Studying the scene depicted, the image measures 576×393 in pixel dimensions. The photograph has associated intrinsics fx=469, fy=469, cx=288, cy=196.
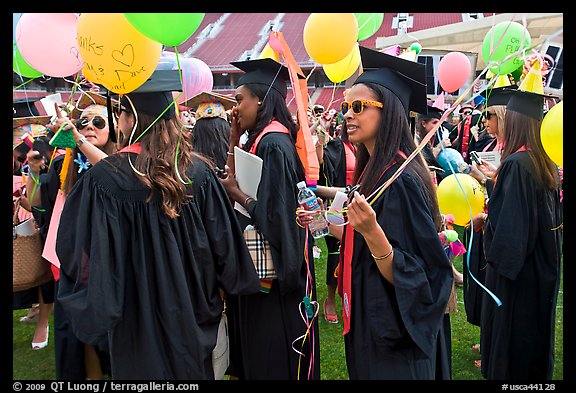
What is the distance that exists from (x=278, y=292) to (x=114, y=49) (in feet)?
5.51

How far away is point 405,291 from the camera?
6.48 ft

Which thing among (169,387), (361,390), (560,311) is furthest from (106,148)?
(560,311)

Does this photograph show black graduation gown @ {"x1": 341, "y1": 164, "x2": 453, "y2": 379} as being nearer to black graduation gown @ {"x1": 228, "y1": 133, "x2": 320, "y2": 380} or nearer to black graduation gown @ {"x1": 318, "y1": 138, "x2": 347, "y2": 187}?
black graduation gown @ {"x1": 228, "y1": 133, "x2": 320, "y2": 380}

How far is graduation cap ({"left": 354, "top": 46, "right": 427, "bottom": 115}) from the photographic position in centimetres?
228

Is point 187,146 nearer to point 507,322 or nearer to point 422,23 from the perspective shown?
point 507,322

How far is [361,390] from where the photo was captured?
2195 mm

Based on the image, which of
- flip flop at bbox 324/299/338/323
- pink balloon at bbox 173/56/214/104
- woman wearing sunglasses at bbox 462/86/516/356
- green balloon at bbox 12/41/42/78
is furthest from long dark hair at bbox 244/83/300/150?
flip flop at bbox 324/299/338/323

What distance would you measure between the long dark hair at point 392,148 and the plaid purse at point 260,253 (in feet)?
2.69

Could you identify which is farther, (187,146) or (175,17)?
(187,146)

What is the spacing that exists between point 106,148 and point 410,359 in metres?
2.44

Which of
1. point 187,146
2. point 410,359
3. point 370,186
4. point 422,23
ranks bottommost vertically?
point 410,359

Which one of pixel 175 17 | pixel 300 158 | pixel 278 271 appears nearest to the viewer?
pixel 175 17

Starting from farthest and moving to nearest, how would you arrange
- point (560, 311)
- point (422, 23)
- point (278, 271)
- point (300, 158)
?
point (422, 23) < point (560, 311) < point (300, 158) < point (278, 271)

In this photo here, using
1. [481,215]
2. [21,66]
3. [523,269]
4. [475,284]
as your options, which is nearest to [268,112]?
[21,66]
